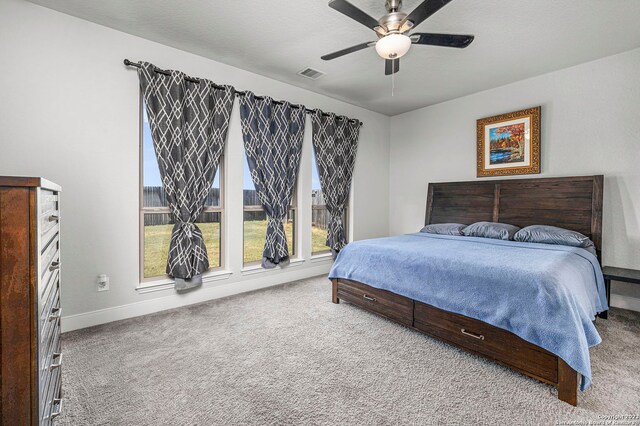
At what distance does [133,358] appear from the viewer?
2.11 meters

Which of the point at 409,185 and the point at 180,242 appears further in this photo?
Result: the point at 409,185

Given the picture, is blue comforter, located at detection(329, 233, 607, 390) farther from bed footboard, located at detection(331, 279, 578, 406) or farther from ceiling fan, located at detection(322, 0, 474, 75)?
ceiling fan, located at detection(322, 0, 474, 75)

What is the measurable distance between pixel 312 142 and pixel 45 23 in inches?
115

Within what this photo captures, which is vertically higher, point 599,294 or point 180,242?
point 180,242

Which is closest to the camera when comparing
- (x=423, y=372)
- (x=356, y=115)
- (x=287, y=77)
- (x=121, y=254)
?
(x=423, y=372)

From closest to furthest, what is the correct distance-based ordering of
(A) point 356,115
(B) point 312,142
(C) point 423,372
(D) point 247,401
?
(D) point 247,401 < (C) point 423,372 < (B) point 312,142 < (A) point 356,115

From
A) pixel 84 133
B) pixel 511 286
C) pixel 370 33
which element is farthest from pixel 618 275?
pixel 84 133

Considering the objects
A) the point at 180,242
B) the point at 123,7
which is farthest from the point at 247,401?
the point at 123,7

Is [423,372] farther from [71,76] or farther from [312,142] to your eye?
[71,76]

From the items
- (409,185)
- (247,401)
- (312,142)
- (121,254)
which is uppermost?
Result: (312,142)

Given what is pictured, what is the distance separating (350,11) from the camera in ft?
6.32

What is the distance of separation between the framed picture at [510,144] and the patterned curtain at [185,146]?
3572mm

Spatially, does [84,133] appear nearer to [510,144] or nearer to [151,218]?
[151,218]

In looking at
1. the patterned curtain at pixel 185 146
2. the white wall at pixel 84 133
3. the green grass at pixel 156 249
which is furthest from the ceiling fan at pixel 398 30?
the green grass at pixel 156 249
